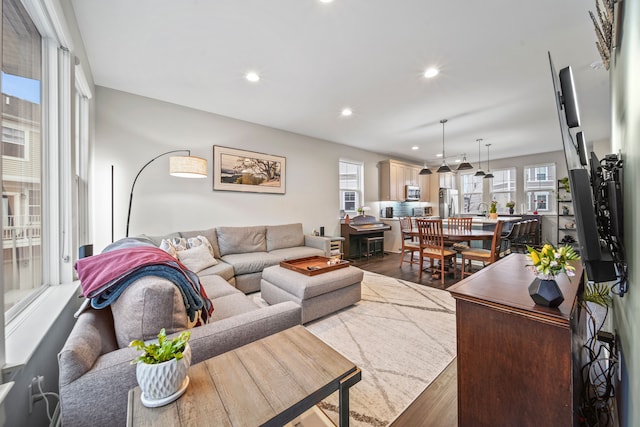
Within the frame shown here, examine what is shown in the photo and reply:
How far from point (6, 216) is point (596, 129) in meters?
8.15

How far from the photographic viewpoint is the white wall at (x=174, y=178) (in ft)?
10.3

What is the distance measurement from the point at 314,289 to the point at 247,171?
2.71 meters

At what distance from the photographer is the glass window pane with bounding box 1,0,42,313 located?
1.24 m

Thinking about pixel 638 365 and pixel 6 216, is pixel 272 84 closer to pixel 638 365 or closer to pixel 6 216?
pixel 6 216

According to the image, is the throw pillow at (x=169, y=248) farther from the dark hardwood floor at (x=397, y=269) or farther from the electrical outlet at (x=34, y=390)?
the dark hardwood floor at (x=397, y=269)

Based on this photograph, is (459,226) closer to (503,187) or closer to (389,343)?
(389,343)

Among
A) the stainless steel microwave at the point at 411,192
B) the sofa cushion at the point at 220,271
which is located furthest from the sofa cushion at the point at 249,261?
the stainless steel microwave at the point at 411,192

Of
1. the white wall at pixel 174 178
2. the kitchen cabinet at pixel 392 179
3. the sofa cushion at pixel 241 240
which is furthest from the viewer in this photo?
the kitchen cabinet at pixel 392 179

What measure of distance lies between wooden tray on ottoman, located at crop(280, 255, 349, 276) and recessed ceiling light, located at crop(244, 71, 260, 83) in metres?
2.30

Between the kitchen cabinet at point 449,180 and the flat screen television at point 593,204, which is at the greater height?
the kitchen cabinet at point 449,180

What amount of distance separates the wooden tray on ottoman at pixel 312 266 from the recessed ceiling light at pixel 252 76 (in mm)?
2298

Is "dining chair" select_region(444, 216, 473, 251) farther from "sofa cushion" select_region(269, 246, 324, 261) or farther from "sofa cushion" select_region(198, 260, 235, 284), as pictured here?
"sofa cushion" select_region(198, 260, 235, 284)

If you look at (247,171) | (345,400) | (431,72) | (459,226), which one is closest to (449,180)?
(459,226)

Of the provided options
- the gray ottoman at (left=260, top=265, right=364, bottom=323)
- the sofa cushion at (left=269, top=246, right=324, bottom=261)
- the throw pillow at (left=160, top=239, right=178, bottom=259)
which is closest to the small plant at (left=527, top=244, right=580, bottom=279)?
the gray ottoman at (left=260, top=265, right=364, bottom=323)
